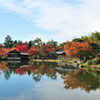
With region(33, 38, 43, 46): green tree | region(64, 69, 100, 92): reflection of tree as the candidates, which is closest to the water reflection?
region(64, 69, 100, 92): reflection of tree

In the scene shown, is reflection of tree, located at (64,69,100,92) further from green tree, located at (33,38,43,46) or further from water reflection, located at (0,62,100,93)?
green tree, located at (33,38,43,46)

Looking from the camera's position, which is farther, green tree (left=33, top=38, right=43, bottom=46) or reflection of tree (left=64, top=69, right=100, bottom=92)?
green tree (left=33, top=38, right=43, bottom=46)

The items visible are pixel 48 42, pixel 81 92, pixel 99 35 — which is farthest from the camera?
pixel 48 42

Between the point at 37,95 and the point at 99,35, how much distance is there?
150 ft

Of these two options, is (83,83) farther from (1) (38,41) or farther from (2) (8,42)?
(2) (8,42)

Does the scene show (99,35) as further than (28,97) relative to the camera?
Yes

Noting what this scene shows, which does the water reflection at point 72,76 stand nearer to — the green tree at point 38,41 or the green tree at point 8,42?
the green tree at point 38,41

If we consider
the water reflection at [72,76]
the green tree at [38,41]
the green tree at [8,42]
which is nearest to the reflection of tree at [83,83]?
the water reflection at [72,76]

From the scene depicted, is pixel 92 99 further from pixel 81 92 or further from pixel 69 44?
pixel 69 44

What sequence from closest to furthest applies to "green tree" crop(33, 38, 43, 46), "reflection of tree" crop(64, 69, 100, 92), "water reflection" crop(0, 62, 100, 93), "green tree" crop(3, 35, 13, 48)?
"reflection of tree" crop(64, 69, 100, 92) < "water reflection" crop(0, 62, 100, 93) < "green tree" crop(33, 38, 43, 46) < "green tree" crop(3, 35, 13, 48)

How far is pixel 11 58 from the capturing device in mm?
61938

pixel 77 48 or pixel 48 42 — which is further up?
pixel 48 42

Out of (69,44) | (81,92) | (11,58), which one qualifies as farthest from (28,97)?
(11,58)

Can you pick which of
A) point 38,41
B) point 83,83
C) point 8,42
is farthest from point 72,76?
point 8,42
